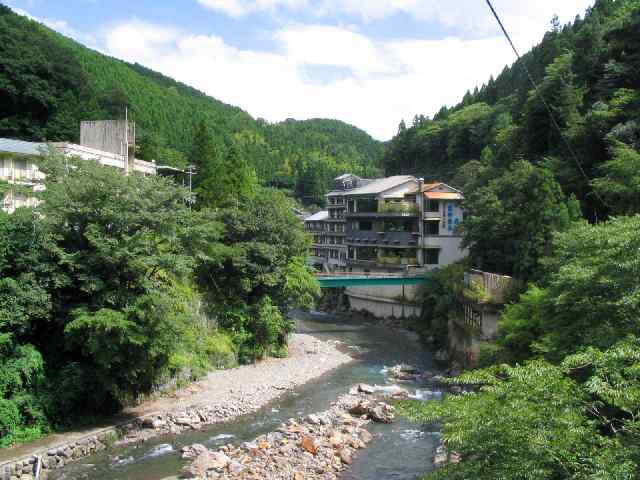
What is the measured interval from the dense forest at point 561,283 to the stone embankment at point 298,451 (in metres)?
2.88

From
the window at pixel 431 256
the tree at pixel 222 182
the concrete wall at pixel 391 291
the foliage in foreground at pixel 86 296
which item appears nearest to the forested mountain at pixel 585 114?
the window at pixel 431 256

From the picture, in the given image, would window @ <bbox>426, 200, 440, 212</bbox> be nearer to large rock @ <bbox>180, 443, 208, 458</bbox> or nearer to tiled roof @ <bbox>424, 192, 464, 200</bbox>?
tiled roof @ <bbox>424, 192, 464, 200</bbox>

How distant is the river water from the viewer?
14305mm

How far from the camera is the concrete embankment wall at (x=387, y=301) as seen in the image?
127 ft

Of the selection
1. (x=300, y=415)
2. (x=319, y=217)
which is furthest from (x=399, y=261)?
(x=300, y=415)

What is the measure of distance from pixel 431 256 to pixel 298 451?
2695cm

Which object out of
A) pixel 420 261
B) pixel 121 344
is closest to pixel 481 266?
pixel 420 261

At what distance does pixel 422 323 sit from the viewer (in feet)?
116

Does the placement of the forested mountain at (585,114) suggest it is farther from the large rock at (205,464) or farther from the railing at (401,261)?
the large rock at (205,464)

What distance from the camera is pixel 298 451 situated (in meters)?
15.4

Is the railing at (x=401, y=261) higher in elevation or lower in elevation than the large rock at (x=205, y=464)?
higher

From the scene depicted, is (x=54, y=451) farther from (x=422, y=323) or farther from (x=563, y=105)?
(x=563, y=105)

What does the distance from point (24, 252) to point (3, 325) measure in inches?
87.7

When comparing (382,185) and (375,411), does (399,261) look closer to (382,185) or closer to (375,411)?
(382,185)
